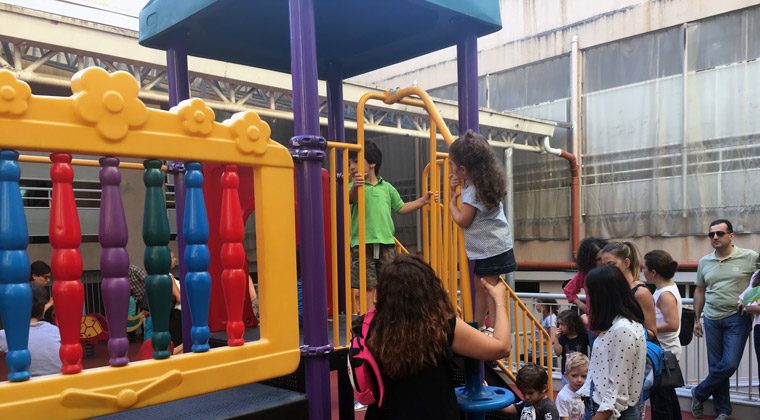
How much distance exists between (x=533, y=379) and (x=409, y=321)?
169cm

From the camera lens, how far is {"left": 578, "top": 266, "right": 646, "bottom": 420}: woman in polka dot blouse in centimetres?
270

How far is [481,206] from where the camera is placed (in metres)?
2.82

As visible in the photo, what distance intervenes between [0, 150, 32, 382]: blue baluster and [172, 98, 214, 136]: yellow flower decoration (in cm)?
48

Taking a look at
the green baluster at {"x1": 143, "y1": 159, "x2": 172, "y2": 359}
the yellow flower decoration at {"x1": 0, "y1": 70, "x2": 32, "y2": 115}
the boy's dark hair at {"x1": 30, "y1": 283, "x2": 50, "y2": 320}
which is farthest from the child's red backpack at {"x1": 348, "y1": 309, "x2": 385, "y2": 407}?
the boy's dark hair at {"x1": 30, "y1": 283, "x2": 50, "y2": 320}

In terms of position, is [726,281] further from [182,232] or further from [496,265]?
[182,232]

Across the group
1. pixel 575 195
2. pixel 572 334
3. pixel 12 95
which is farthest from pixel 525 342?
pixel 575 195

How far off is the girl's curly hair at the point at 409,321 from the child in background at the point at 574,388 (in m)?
2.01

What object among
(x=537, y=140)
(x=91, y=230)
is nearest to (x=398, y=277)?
(x=91, y=230)

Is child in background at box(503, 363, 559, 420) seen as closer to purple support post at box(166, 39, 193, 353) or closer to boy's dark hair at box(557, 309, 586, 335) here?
boy's dark hair at box(557, 309, 586, 335)

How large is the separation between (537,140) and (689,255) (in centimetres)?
405

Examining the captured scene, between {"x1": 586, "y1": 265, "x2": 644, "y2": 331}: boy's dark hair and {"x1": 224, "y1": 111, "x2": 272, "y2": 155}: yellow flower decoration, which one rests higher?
{"x1": 224, "y1": 111, "x2": 272, "y2": 155}: yellow flower decoration

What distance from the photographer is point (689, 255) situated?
1123cm

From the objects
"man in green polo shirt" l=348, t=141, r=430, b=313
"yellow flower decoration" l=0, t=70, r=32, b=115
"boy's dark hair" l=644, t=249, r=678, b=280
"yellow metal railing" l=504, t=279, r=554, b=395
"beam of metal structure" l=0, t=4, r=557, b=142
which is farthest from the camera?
"beam of metal structure" l=0, t=4, r=557, b=142

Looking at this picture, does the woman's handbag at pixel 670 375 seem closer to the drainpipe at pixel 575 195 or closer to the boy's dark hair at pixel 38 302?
the boy's dark hair at pixel 38 302
